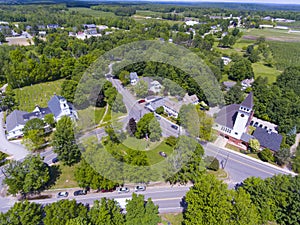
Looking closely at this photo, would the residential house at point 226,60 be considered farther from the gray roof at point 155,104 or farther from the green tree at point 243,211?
the green tree at point 243,211

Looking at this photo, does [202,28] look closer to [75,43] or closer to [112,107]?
[75,43]

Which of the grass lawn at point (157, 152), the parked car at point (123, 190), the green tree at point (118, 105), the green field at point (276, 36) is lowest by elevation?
the green field at point (276, 36)

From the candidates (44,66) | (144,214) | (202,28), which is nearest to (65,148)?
(144,214)

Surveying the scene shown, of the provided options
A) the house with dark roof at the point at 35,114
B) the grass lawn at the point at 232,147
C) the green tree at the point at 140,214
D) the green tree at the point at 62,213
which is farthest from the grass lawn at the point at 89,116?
the grass lawn at the point at 232,147

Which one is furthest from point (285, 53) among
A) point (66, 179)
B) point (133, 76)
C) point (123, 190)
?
point (66, 179)

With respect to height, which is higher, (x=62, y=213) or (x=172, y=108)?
(x=62, y=213)

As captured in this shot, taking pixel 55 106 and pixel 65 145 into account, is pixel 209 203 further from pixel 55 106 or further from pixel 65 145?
pixel 55 106
